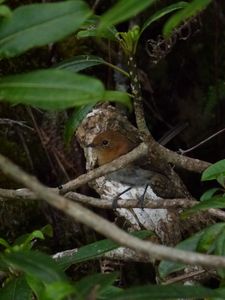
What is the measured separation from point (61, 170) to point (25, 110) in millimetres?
432

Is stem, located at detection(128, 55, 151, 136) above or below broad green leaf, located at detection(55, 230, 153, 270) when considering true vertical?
above

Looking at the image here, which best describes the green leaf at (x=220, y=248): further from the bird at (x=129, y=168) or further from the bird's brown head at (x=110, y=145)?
the bird's brown head at (x=110, y=145)

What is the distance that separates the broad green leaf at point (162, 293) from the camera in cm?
142

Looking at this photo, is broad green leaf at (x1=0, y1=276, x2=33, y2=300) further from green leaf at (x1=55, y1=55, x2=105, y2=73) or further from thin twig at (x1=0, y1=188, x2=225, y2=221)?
green leaf at (x1=55, y1=55, x2=105, y2=73)

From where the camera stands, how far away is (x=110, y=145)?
3.76 meters

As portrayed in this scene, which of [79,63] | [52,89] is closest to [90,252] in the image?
[79,63]

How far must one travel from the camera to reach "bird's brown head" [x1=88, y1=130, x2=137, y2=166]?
3.76m

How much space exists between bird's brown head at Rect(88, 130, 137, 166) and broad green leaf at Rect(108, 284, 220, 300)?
2273 millimetres

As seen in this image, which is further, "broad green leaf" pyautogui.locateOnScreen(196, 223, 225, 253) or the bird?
the bird

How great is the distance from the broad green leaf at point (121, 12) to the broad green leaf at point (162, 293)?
0.56 meters

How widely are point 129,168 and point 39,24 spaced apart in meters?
2.34

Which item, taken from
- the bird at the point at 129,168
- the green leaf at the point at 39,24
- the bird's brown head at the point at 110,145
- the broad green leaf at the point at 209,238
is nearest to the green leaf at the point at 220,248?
the broad green leaf at the point at 209,238

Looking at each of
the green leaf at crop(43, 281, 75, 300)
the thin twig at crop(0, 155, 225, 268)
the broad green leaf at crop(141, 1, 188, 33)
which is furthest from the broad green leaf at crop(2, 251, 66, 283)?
the broad green leaf at crop(141, 1, 188, 33)

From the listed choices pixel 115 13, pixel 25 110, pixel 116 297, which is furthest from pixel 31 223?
pixel 115 13
